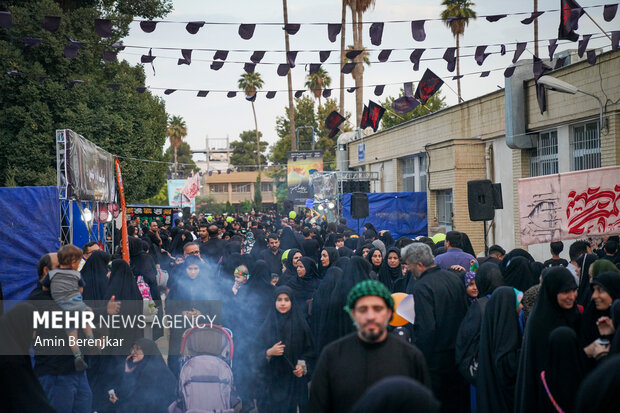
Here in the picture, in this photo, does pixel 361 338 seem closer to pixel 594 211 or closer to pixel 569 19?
pixel 594 211

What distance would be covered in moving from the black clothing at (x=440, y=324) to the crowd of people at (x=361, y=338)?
11 millimetres

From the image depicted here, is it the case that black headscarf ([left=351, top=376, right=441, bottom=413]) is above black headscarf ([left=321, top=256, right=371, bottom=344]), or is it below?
above

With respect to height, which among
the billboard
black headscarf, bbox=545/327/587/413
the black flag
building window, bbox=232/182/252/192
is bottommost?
black headscarf, bbox=545/327/587/413

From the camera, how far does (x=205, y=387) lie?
5.49 meters

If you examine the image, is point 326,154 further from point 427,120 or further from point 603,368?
point 603,368

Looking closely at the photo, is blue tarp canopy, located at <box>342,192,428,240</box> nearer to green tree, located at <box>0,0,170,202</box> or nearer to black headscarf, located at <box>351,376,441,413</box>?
green tree, located at <box>0,0,170,202</box>

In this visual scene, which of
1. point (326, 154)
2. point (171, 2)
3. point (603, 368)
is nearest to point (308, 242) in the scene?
point (603, 368)

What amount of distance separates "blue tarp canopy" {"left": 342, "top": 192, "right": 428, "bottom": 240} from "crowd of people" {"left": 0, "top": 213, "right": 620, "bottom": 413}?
41.5 ft

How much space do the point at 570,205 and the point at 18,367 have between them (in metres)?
7.54

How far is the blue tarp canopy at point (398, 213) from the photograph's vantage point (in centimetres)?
2300

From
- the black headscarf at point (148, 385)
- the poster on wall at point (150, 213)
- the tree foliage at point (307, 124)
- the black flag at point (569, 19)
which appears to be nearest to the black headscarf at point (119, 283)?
the black headscarf at point (148, 385)

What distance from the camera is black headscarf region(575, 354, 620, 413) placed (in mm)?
2924

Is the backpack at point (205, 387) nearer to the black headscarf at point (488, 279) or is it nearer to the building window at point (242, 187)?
the black headscarf at point (488, 279)

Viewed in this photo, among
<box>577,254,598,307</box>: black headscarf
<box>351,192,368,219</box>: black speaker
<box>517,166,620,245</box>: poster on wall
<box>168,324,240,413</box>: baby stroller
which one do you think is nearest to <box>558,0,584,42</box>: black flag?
<box>517,166,620,245</box>: poster on wall
